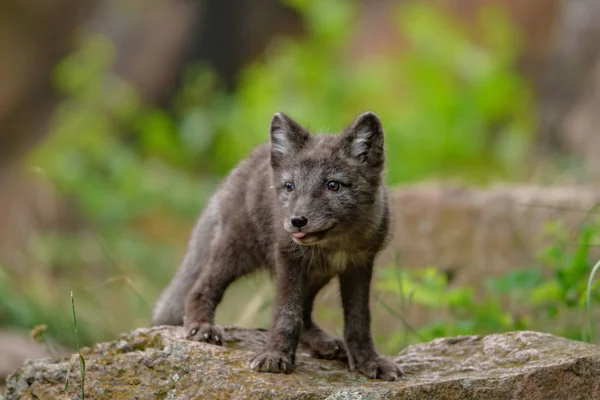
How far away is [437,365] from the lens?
5320 mm

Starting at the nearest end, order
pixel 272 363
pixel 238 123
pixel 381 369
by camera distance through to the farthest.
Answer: pixel 272 363 → pixel 381 369 → pixel 238 123

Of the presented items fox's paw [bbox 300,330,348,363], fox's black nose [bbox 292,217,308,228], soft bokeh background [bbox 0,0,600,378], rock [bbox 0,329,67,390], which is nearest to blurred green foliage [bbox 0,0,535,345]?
soft bokeh background [bbox 0,0,600,378]

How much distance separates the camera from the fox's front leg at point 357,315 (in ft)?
18.2

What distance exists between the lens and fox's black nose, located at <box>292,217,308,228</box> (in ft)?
16.8

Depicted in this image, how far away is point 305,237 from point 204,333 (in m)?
0.92

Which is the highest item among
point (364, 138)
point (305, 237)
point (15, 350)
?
point (364, 138)

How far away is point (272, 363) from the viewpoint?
5.04 m

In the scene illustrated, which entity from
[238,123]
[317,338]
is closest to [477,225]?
[317,338]

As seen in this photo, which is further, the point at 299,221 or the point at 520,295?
the point at 520,295

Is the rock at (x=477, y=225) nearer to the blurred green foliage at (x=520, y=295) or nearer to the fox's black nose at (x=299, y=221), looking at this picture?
the blurred green foliage at (x=520, y=295)

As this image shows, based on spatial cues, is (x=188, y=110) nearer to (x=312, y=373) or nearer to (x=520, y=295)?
(x=520, y=295)

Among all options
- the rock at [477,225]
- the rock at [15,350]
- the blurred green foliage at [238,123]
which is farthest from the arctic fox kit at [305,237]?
the blurred green foliage at [238,123]

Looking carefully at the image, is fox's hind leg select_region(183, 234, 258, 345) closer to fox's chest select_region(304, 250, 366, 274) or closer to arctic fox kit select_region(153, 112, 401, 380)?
arctic fox kit select_region(153, 112, 401, 380)

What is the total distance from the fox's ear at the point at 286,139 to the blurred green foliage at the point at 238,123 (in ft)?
23.5
